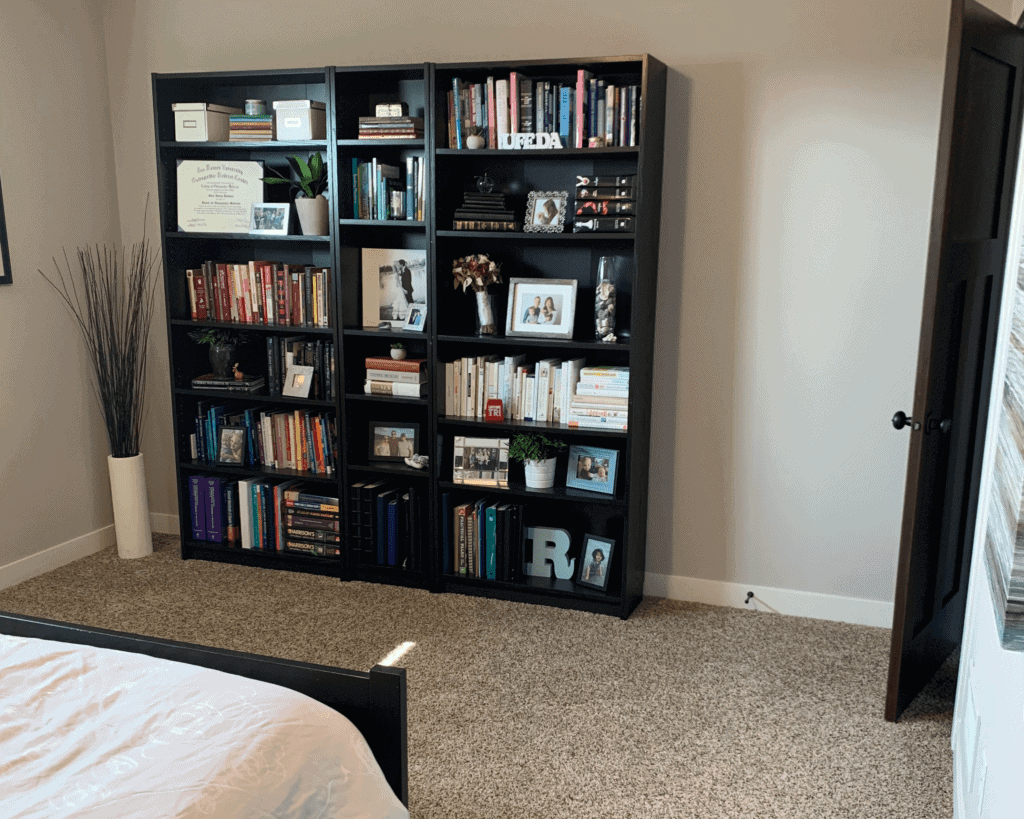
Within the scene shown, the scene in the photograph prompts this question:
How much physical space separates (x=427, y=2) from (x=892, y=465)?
8.00 ft

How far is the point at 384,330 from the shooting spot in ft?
11.6

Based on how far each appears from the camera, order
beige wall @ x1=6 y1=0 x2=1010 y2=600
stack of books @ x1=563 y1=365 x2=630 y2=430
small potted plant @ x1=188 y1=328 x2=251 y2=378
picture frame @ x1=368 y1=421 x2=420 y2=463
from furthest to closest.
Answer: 1. small potted plant @ x1=188 y1=328 x2=251 y2=378
2. picture frame @ x1=368 y1=421 x2=420 y2=463
3. stack of books @ x1=563 y1=365 x2=630 y2=430
4. beige wall @ x1=6 y1=0 x2=1010 y2=600

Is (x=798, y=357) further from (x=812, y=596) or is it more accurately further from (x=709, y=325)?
(x=812, y=596)

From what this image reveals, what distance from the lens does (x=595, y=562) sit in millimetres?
3430

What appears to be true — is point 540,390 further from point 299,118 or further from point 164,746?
point 164,746

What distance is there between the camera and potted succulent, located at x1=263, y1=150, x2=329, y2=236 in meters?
3.53

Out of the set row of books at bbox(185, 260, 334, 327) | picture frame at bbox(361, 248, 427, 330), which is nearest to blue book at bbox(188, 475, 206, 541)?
row of books at bbox(185, 260, 334, 327)

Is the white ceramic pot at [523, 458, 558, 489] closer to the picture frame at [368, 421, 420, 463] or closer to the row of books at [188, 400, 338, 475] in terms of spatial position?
the picture frame at [368, 421, 420, 463]

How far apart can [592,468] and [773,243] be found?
3.44ft

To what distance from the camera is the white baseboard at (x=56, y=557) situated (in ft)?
11.9

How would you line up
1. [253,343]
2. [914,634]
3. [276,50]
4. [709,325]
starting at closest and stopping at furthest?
[914,634]
[709,325]
[276,50]
[253,343]

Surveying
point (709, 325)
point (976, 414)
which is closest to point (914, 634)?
point (976, 414)

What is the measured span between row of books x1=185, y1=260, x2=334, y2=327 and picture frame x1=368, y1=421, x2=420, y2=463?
1.57 feet

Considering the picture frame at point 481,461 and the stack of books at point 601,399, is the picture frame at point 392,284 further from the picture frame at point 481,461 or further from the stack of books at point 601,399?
the stack of books at point 601,399
